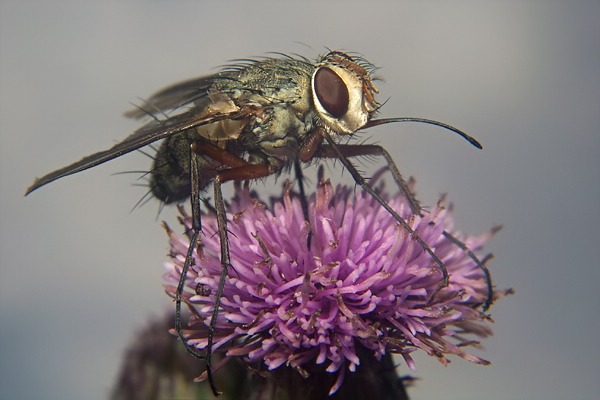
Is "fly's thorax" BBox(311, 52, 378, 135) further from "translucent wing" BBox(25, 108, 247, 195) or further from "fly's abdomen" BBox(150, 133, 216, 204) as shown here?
"fly's abdomen" BBox(150, 133, 216, 204)

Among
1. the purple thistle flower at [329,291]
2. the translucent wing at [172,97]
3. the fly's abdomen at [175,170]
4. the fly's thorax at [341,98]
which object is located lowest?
the purple thistle flower at [329,291]

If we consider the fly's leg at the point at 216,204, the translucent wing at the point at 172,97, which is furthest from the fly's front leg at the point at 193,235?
the translucent wing at the point at 172,97

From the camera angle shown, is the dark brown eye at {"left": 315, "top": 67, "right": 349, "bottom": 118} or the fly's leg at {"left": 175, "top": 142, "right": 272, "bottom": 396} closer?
the fly's leg at {"left": 175, "top": 142, "right": 272, "bottom": 396}

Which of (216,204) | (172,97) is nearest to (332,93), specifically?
(216,204)

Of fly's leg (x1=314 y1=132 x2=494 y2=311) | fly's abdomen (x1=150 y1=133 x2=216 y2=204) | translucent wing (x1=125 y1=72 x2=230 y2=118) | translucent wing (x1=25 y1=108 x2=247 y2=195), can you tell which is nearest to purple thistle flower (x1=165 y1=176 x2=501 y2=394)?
fly's leg (x1=314 y1=132 x2=494 y2=311)

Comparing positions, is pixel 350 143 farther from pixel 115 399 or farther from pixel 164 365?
pixel 115 399

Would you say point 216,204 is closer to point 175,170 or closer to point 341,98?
point 175,170

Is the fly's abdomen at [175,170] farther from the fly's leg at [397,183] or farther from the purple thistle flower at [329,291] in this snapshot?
the fly's leg at [397,183]
